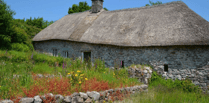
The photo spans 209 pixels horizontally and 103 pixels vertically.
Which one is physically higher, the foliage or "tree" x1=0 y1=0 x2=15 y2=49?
"tree" x1=0 y1=0 x2=15 y2=49

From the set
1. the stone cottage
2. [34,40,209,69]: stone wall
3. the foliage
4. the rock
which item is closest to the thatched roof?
the stone cottage

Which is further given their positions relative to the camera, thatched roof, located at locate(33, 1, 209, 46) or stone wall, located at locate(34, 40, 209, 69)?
thatched roof, located at locate(33, 1, 209, 46)

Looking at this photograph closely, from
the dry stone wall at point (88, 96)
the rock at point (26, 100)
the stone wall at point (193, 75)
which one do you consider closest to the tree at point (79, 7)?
the stone wall at point (193, 75)

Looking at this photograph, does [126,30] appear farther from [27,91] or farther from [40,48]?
[40,48]

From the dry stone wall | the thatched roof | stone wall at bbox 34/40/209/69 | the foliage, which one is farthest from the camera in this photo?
the thatched roof

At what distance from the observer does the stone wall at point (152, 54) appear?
8898 millimetres

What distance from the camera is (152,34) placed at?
10148 mm

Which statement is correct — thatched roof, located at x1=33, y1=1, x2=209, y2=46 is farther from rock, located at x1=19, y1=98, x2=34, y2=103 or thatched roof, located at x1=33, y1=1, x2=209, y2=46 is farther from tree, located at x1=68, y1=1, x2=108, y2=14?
tree, located at x1=68, y1=1, x2=108, y2=14

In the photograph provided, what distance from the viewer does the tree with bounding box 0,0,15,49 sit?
11.5m

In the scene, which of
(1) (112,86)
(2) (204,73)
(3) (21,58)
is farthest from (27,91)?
(2) (204,73)

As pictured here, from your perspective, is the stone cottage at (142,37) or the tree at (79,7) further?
the tree at (79,7)

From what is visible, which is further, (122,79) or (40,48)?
(40,48)

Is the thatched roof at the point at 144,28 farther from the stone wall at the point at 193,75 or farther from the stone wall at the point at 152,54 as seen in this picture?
the stone wall at the point at 193,75

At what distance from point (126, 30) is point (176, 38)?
3.63 metres
